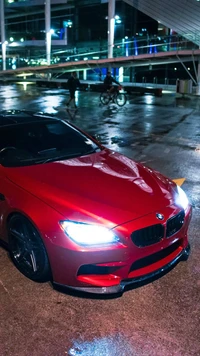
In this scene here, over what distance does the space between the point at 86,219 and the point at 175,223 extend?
95 centimetres

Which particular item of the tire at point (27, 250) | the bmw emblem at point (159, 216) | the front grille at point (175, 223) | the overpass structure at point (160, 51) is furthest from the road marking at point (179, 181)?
the overpass structure at point (160, 51)

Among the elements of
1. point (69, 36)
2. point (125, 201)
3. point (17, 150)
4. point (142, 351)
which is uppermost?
point (69, 36)

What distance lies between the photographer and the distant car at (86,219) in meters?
3.21

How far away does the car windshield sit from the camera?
14.2ft

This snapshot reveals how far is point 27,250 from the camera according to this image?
144 inches

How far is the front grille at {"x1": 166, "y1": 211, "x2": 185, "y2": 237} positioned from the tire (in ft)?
3.93

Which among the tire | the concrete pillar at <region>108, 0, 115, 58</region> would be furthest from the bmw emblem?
the concrete pillar at <region>108, 0, 115, 58</region>

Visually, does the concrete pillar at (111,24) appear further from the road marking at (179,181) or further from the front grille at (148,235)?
the front grille at (148,235)

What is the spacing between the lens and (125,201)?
356cm

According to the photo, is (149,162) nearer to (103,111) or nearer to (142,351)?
(142,351)

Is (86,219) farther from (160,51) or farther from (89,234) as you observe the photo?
(160,51)

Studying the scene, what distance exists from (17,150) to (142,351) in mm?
2660

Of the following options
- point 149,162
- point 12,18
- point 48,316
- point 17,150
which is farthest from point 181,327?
point 12,18

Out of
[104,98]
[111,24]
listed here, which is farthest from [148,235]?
[111,24]
